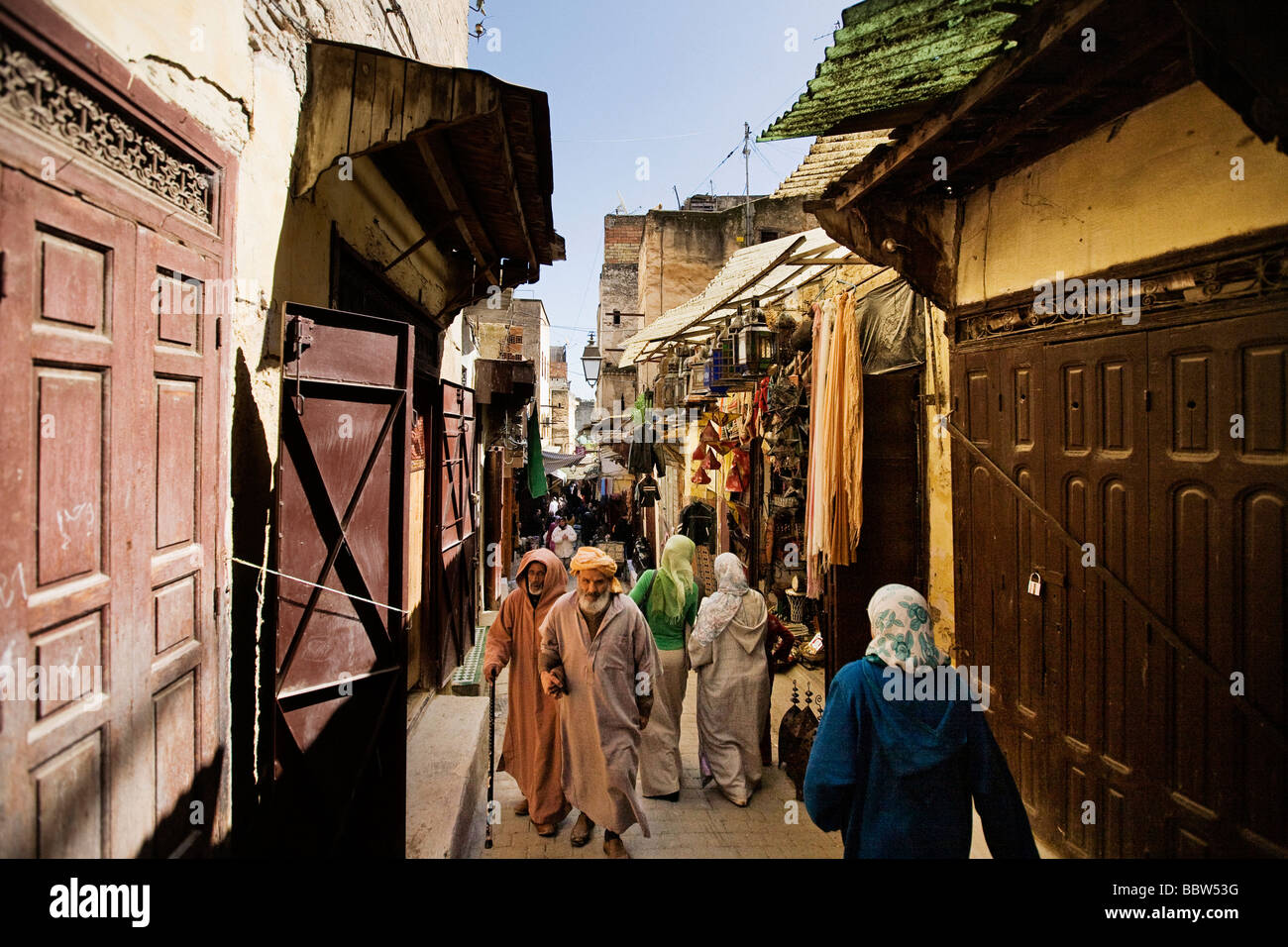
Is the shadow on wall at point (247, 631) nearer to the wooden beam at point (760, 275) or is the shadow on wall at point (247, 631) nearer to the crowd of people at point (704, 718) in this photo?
the crowd of people at point (704, 718)

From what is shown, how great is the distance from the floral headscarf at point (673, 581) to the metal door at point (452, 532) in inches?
97.0

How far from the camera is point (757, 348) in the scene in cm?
643

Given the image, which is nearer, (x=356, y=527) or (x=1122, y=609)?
(x=1122, y=609)

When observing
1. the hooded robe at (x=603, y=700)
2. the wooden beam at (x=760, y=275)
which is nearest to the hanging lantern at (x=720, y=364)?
the wooden beam at (x=760, y=275)

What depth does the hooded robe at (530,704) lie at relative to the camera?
169 inches

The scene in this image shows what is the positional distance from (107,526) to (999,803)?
10.3 feet

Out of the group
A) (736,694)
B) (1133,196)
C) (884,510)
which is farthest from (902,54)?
(736,694)

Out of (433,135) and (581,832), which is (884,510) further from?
(433,135)

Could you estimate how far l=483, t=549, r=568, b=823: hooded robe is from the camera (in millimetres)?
4285

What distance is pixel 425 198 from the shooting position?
5309 mm
